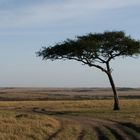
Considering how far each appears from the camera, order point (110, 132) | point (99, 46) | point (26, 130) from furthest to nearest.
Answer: point (99, 46) → point (26, 130) → point (110, 132)

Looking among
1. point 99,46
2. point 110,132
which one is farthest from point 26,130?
point 99,46

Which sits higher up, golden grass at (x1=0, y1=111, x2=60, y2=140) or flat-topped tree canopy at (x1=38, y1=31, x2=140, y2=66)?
flat-topped tree canopy at (x1=38, y1=31, x2=140, y2=66)

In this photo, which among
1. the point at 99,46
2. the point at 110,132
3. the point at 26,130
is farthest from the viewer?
the point at 99,46

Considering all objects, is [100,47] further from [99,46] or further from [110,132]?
[110,132]

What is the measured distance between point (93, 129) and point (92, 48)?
28.9m

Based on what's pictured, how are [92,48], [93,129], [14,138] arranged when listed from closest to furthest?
[14,138]
[93,129]
[92,48]

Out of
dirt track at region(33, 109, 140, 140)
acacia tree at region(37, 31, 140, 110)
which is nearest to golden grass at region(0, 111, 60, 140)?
dirt track at region(33, 109, 140, 140)

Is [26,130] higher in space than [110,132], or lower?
higher

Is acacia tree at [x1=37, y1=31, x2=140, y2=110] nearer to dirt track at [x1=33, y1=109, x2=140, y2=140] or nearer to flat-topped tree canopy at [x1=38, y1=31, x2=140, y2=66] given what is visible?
flat-topped tree canopy at [x1=38, y1=31, x2=140, y2=66]

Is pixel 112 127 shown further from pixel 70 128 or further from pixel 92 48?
pixel 92 48

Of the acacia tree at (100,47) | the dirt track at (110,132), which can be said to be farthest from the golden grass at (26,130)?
the acacia tree at (100,47)

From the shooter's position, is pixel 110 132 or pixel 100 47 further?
pixel 100 47

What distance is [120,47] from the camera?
62469 mm

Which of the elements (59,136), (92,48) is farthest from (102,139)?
(92,48)
